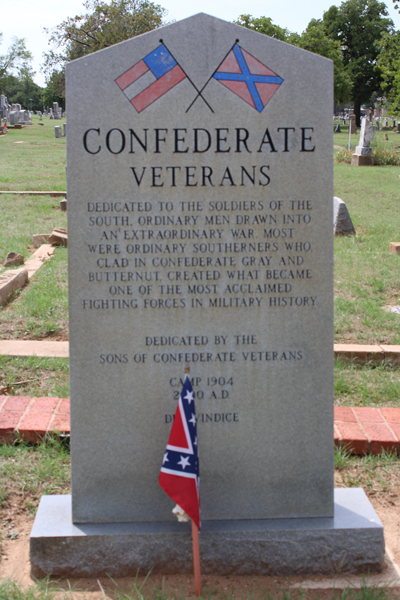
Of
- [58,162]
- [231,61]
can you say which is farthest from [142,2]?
[231,61]

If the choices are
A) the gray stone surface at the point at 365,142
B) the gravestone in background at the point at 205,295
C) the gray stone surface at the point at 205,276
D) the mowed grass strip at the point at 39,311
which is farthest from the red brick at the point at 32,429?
the gray stone surface at the point at 365,142

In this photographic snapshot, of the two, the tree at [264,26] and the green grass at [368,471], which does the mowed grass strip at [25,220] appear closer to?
the green grass at [368,471]

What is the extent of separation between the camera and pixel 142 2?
40.6m

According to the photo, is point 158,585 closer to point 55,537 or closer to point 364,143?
point 55,537

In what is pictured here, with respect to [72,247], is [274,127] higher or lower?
higher

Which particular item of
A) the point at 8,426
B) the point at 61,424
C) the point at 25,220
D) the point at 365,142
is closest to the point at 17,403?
the point at 8,426

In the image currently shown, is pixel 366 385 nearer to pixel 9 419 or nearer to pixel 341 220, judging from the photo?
pixel 9 419

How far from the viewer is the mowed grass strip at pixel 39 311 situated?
5.23 m

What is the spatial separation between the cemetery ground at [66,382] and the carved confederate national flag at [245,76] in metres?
2.04

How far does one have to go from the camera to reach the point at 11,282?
6.26 meters

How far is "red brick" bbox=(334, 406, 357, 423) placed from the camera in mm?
3723

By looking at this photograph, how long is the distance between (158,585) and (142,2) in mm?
43620

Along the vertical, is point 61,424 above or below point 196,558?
above

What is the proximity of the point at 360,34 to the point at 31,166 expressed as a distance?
181ft
